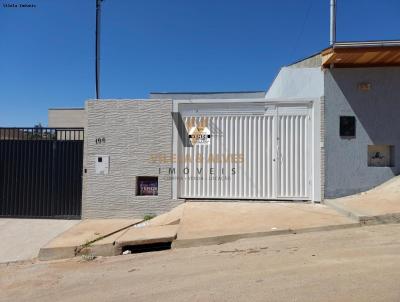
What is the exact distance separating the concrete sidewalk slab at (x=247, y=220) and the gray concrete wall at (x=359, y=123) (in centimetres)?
120

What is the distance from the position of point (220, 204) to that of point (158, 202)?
1.77 m

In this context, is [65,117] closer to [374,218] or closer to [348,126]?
[348,126]

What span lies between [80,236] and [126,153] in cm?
297

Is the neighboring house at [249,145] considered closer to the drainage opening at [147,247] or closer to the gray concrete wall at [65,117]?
the drainage opening at [147,247]

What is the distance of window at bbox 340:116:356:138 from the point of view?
10234 millimetres

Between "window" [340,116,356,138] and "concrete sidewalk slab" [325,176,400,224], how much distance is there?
1556 mm

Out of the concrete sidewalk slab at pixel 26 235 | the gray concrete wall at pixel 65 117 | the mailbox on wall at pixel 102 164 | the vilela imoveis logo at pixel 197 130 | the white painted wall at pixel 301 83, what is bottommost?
the concrete sidewalk slab at pixel 26 235

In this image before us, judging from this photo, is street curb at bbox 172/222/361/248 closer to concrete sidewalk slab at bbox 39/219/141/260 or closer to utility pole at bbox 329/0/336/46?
concrete sidewalk slab at bbox 39/219/141/260

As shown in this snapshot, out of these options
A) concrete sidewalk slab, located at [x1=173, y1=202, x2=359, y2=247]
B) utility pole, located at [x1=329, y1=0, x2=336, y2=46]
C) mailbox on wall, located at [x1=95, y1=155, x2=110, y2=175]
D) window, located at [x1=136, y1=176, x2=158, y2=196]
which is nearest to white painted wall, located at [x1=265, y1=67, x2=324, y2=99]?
utility pole, located at [x1=329, y1=0, x2=336, y2=46]

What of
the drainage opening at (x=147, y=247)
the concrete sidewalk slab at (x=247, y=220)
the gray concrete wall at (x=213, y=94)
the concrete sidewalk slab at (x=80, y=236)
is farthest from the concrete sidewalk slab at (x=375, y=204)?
→ the gray concrete wall at (x=213, y=94)

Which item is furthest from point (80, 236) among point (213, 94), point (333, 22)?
point (213, 94)

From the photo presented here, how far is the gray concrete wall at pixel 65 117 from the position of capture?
27.1 meters

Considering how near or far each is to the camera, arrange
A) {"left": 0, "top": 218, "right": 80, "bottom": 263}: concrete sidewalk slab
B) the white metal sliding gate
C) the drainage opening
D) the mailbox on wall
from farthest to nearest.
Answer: the mailbox on wall < the white metal sliding gate < {"left": 0, "top": 218, "right": 80, "bottom": 263}: concrete sidewalk slab < the drainage opening

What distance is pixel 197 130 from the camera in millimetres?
10969
